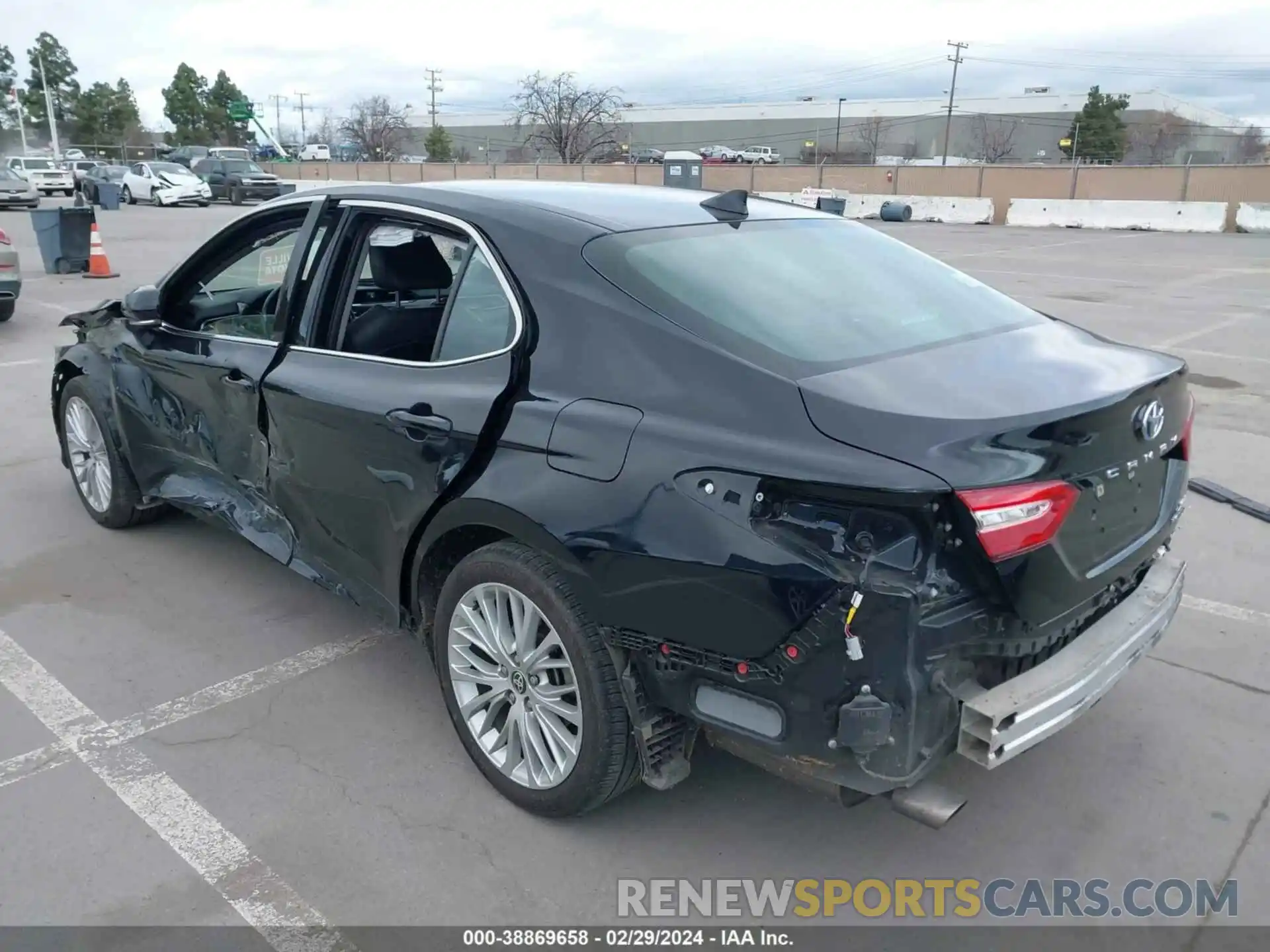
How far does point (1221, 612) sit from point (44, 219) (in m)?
15.7

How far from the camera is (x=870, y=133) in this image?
97812 millimetres

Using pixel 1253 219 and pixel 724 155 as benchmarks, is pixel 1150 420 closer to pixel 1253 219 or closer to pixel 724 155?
pixel 1253 219

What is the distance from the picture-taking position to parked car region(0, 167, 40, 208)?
30562 millimetres

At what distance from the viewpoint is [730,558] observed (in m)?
2.32

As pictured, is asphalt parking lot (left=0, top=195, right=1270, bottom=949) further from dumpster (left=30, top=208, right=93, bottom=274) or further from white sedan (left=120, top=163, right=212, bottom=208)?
white sedan (left=120, top=163, right=212, bottom=208)

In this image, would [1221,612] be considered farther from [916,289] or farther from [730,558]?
[730,558]

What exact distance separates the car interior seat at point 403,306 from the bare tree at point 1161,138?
73.4m

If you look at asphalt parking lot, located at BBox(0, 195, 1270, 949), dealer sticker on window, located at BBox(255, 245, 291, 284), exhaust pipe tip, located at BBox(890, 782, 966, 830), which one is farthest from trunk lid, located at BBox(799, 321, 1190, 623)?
dealer sticker on window, located at BBox(255, 245, 291, 284)

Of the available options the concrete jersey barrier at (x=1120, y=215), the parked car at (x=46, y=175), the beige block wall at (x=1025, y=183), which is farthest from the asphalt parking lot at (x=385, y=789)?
the parked car at (x=46, y=175)

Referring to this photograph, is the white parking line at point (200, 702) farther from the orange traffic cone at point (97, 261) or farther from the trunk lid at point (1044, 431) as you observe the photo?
the orange traffic cone at point (97, 261)

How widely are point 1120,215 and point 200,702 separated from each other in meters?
33.0

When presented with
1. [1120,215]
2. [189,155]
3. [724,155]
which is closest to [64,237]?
[1120,215]

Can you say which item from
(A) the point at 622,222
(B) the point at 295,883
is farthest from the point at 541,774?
(A) the point at 622,222

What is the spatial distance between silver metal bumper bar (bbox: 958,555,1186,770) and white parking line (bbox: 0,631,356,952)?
1614mm
